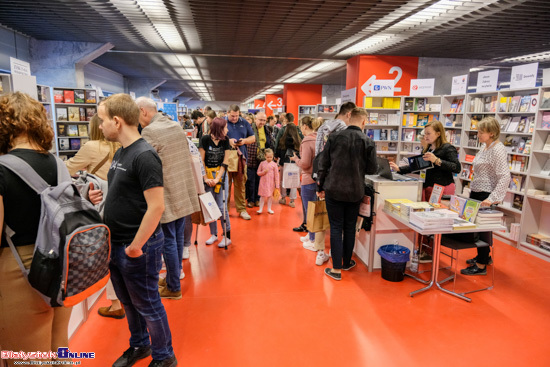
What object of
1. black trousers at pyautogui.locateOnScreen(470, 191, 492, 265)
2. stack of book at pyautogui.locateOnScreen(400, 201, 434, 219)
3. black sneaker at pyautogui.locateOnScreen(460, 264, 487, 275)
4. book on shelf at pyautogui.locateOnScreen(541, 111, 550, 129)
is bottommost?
black sneaker at pyautogui.locateOnScreen(460, 264, 487, 275)

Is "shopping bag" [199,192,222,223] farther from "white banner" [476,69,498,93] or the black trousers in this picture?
"white banner" [476,69,498,93]

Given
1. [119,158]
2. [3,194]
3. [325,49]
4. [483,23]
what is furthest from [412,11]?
[3,194]

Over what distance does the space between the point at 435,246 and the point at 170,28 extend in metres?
6.44

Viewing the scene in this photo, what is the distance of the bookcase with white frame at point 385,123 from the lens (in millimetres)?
7809

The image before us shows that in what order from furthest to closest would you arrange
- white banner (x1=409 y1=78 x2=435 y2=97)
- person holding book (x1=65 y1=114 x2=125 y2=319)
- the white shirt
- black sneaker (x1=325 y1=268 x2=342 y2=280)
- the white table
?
white banner (x1=409 y1=78 x2=435 y2=97) → the white shirt → black sneaker (x1=325 y1=268 x2=342 y2=280) → the white table → person holding book (x1=65 y1=114 x2=125 y2=319)

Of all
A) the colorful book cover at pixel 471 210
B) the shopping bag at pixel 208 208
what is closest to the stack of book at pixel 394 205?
the colorful book cover at pixel 471 210

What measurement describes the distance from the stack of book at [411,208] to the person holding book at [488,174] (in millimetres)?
924

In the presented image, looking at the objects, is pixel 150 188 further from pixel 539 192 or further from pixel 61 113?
pixel 61 113

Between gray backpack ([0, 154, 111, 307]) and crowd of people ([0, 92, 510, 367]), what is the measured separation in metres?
0.05

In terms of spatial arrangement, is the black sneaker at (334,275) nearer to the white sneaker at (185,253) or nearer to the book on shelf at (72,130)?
the white sneaker at (185,253)

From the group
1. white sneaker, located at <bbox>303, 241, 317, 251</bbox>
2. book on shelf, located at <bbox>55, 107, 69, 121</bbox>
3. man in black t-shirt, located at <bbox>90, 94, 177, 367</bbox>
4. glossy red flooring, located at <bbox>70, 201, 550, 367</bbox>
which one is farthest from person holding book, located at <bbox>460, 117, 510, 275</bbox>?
book on shelf, located at <bbox>55, 107, 69, 121</bbox>

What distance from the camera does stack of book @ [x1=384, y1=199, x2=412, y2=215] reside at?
3.58 metres

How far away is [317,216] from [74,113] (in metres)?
6.77

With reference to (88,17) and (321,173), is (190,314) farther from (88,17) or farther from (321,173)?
(88,17)
